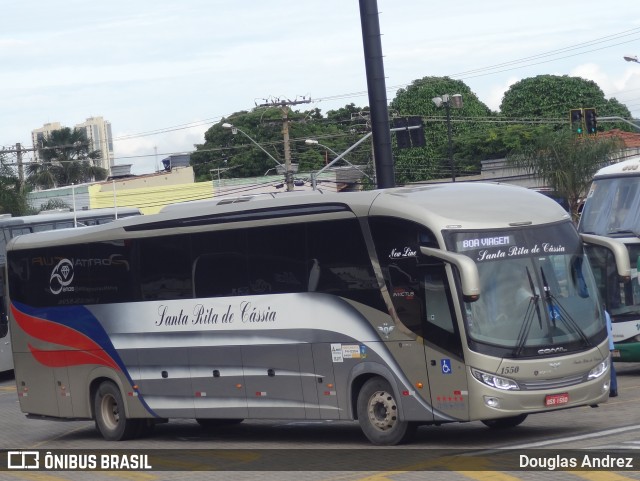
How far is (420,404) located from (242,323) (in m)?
3.24

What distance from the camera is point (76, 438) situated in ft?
64.0

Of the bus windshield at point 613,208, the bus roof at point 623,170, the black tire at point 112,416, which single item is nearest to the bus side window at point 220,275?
the black tire at point 112,416

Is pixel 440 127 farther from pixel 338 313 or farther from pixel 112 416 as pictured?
pixel 338 313

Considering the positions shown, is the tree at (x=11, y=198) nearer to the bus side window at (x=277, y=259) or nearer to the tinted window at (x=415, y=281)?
the bus side window at (x=277, y=259)

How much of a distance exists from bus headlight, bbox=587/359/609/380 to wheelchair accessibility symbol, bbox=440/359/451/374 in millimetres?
1764

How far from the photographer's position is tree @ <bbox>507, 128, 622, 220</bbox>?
4953 centimetres

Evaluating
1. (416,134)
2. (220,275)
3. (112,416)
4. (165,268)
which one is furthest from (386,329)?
(416,134)

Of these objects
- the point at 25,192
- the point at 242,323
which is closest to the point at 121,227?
the point at 242,323

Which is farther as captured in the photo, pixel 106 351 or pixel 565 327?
pixel 106 351

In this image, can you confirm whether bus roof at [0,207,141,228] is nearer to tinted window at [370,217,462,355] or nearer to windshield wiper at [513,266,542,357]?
tinted window at [370,217,462,355]

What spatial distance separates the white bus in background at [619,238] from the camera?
72.4 feet

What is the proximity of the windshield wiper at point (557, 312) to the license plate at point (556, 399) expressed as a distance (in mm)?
770

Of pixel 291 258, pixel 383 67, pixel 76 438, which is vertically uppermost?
pixel 383 67

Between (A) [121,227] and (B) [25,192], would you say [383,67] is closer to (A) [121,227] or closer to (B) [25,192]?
(A) [121,227]
